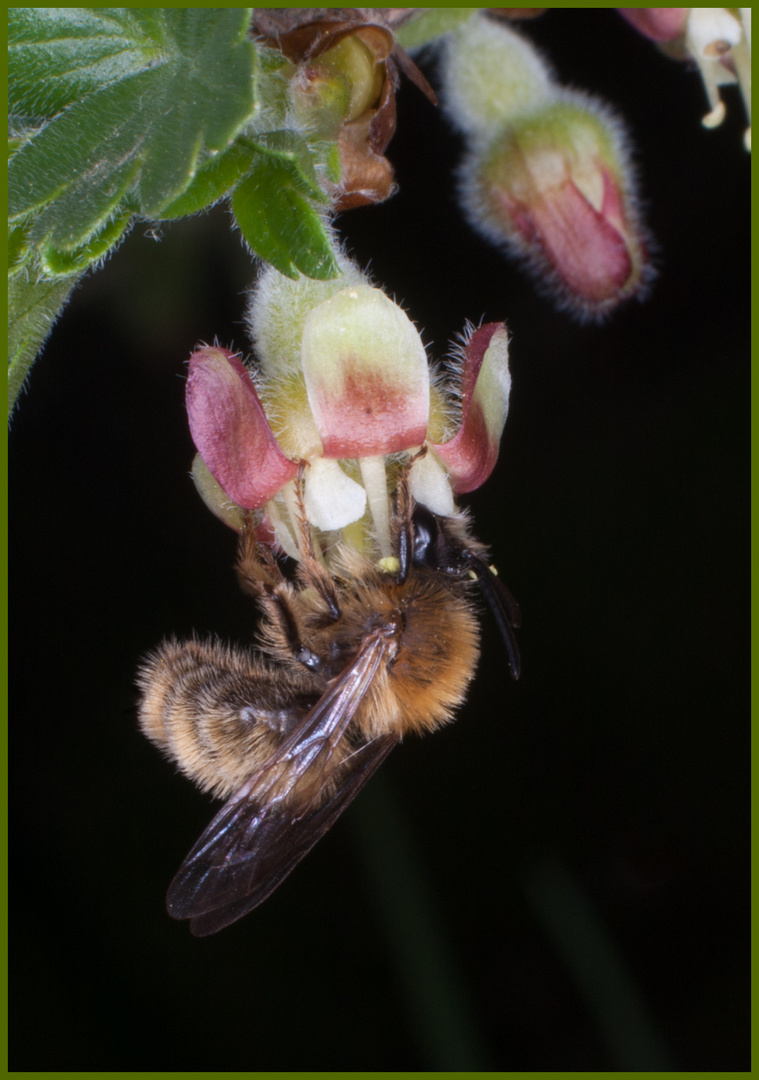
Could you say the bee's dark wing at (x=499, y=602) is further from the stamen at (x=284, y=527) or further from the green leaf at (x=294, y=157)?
the green leaf at (x=294, y=157)

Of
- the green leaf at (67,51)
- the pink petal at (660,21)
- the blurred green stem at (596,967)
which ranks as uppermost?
the green leaf at (67,51)

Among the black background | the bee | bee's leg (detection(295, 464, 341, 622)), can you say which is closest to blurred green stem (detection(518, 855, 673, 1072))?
the black background

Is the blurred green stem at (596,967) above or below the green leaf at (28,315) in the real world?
below

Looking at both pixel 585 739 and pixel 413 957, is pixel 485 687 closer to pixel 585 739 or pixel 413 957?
pixel 585 739

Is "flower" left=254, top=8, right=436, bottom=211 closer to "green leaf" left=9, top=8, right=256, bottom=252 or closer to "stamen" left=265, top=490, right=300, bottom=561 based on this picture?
"green leaf" left=9, top=8, right=256, bottom=252

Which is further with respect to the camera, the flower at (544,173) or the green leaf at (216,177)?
the flower at (544,173)

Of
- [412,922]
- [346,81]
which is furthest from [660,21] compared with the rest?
[412,922]

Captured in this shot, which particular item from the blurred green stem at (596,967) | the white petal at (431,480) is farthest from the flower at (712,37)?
the blurred green stem at (596,967)

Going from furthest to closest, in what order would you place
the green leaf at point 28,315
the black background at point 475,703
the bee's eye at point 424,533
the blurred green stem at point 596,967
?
the blurred green stem at point 596,967, the black background at point 475,703, the bee's eye at point 424,533, the green leaf at point 28,315
